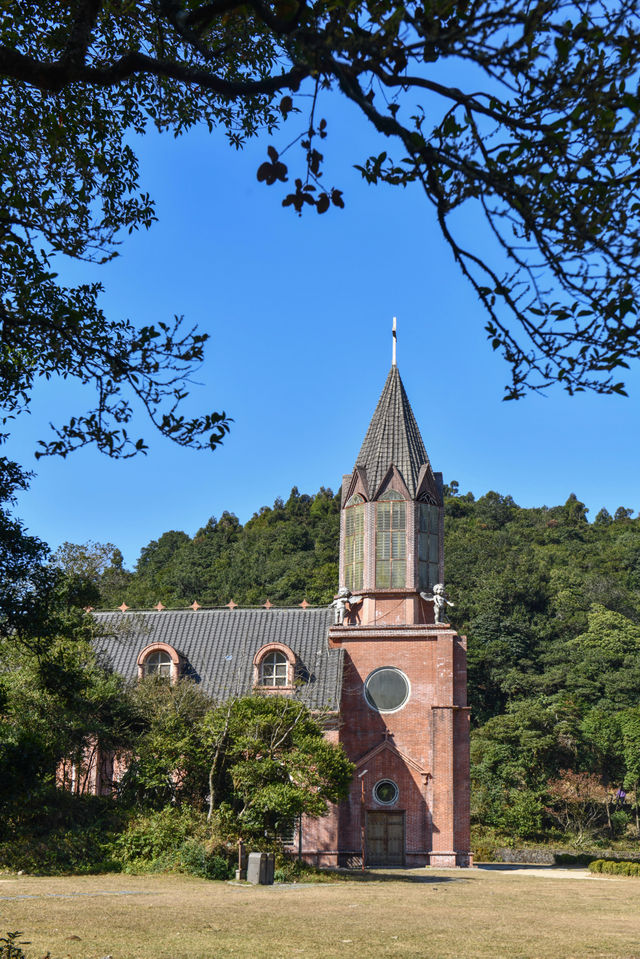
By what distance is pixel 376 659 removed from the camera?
32.7 metres

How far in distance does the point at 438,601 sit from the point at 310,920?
739 inches

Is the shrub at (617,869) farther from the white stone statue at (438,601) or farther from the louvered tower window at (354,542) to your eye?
the louvered tower window at (354,542)

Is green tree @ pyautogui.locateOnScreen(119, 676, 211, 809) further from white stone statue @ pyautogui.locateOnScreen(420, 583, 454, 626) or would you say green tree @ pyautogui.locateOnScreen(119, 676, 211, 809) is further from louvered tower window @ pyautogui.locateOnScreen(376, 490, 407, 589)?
white stone statue @ pyautogui.locateOnScreen(420, 583, 454, 626)

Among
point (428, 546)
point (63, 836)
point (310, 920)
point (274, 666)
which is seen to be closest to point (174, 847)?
point (63, 836)

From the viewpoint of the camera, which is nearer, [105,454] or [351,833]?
[105,454]

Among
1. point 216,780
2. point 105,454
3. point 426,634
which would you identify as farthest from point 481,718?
point 105,454

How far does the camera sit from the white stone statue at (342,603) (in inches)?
1345

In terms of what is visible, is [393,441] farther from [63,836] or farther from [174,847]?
[63,836]

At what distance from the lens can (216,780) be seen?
26.1 meters

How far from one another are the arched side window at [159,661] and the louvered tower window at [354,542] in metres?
6.74

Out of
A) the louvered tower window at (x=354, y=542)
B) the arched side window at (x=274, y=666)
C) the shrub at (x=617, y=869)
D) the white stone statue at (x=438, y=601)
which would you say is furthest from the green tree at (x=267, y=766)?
the shrub at (x=617, y=869)

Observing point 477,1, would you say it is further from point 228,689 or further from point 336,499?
point 336,499

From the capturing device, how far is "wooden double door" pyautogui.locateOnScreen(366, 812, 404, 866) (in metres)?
30.6

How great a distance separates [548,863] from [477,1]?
38319 mm
